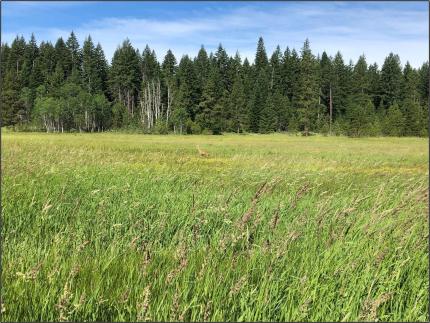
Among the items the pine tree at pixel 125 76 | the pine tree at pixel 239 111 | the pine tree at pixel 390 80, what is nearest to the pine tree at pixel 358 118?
the pine tree at pixel 239 111

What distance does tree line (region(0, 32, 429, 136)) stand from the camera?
209 ft

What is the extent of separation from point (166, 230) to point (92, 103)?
56271 mm

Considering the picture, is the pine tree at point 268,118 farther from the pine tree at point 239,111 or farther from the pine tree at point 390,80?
the pine tree at point 390,80

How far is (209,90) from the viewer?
82.0m

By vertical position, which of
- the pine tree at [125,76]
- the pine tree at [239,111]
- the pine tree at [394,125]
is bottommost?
the pine tree at [394,125]

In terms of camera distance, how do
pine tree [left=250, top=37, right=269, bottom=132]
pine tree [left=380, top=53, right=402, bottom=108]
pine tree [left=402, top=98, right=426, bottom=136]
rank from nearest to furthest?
1. pine tree [left=402, top=98, right=426, bottom=136]
2. pine tree [left=250, top=37, right=269, bottom=132]
3. pine tree [left=380, top=53, right=402, bottom=108]

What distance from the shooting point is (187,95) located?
8375cm

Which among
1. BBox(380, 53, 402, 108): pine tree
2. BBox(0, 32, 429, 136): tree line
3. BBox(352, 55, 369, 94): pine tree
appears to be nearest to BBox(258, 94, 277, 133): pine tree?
BBox(0, 32, 429, 136): tree line

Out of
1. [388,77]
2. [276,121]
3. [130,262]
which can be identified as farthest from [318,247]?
[388,77]

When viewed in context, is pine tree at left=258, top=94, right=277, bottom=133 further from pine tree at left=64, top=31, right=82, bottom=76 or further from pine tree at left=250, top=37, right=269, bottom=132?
pine tree at left=64, top=31, right=82, bottom=76

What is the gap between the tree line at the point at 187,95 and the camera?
63781 millimetres

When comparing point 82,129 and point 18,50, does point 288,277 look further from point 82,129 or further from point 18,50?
point 18,50

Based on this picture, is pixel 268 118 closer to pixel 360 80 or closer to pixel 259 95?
pixel 259 95

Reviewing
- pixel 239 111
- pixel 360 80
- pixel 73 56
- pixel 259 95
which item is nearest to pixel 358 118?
pixel 259 95
